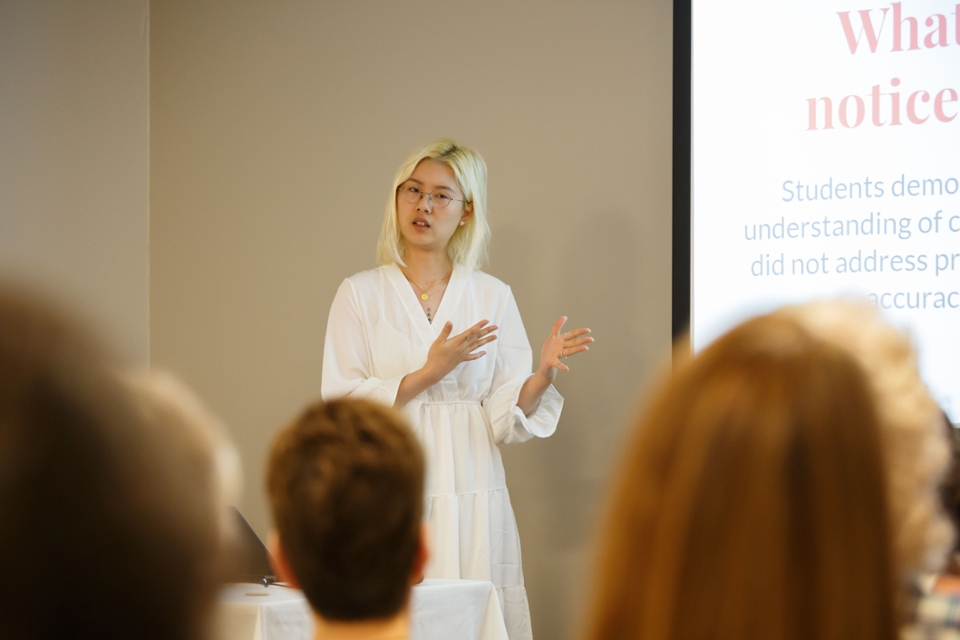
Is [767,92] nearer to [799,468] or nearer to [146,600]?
[799,468]

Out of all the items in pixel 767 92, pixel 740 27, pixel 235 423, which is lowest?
pixel 235 423

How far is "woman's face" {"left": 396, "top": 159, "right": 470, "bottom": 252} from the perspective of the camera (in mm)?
3111

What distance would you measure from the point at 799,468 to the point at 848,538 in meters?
0.05

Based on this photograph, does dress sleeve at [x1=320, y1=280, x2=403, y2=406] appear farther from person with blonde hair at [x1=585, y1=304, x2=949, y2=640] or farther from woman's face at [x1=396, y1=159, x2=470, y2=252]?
person with blonde hair at [x1=585, y1=304, x2=949, y2=640]

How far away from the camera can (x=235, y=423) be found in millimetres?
4254

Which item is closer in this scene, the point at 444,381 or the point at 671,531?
the point at 671,531

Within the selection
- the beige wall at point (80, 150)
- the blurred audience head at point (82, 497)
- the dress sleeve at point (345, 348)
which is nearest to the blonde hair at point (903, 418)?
the blurred audience head at point (82, 497)

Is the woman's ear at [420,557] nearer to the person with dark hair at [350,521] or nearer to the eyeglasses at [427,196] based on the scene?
the person with dark hair at [350,521]

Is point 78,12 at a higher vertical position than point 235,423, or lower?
higher

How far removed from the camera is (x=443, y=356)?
114 inches

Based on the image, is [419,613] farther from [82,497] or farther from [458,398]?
[82,497]

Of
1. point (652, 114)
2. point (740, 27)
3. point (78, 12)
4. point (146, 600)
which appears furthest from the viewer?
point (78, 12)

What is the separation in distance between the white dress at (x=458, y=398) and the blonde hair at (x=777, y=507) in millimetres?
2340

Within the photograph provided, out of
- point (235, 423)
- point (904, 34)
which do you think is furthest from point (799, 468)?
point (235, 423)
